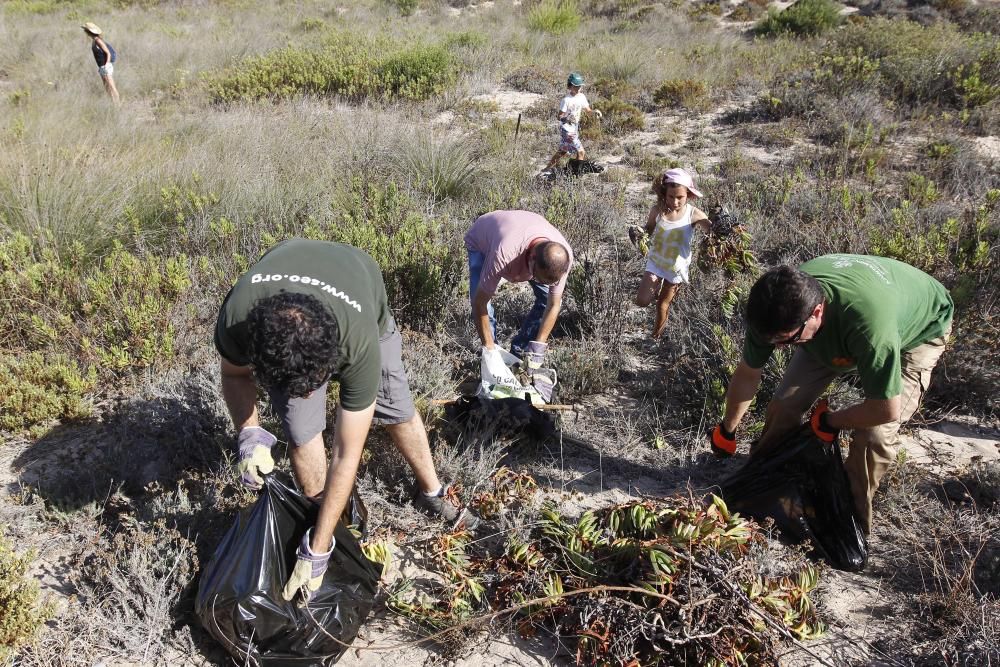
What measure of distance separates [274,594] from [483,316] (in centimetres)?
180

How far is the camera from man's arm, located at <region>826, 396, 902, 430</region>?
7.07 feet

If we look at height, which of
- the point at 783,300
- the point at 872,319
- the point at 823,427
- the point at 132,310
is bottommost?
the point at 823,427

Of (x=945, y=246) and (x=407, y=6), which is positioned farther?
(x=407, y=6)

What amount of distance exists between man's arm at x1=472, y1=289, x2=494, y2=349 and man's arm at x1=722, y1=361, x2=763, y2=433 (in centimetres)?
133

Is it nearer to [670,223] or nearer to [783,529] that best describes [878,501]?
[783,529]

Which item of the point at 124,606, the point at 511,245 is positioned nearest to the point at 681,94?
the point at 511,245

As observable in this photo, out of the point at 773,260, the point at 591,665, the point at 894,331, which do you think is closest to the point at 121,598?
the point at 591,665

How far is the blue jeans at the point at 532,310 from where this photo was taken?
12.2ft

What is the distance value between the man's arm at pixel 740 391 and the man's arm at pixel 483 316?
4.36ft

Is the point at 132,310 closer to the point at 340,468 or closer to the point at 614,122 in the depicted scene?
the point at 340,468

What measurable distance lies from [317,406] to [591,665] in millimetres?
1398

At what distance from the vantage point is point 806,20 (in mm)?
12766

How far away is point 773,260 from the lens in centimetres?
501

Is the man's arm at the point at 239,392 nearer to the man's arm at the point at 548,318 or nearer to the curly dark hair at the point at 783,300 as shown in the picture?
the man's arm at the point at 548,318
